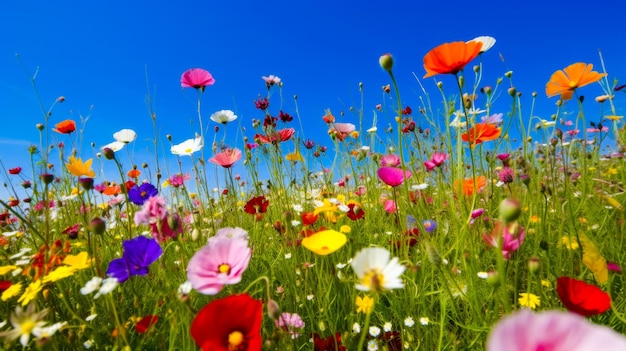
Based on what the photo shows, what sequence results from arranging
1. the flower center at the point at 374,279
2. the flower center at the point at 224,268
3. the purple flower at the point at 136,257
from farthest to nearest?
the purple flower at the point at 136,257 < the flower center at the point at 224,268 < the flower center at the point at 374,279

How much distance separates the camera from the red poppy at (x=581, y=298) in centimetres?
50

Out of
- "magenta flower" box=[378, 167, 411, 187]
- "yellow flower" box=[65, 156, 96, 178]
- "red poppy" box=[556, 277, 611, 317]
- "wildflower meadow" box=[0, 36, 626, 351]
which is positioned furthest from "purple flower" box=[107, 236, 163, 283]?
"red poppy" box=[556, 277, 611, 317]

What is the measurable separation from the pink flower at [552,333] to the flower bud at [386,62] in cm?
65

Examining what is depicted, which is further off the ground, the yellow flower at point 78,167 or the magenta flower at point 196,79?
the magenta flower at point 196,79

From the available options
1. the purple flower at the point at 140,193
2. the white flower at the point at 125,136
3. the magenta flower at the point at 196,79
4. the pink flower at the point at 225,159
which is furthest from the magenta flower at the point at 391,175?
the white flower at the point at 125,136

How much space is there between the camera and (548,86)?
1154 millimetres

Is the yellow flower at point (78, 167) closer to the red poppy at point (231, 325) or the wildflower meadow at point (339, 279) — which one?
the wildflower meadow at point (339, 279)

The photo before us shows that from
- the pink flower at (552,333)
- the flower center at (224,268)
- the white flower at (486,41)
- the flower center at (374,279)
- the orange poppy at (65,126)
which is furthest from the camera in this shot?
the orange poppy at (65,126)

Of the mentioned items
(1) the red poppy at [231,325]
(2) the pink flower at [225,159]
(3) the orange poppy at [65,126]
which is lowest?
(1) the red poppy at [231,325]

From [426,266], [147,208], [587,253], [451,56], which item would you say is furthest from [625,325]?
[147,208]

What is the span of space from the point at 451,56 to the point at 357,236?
807 mm

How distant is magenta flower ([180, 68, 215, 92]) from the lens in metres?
1.45

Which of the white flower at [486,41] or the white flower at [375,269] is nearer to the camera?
the white flower at [375,269]

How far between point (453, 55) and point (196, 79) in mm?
999
